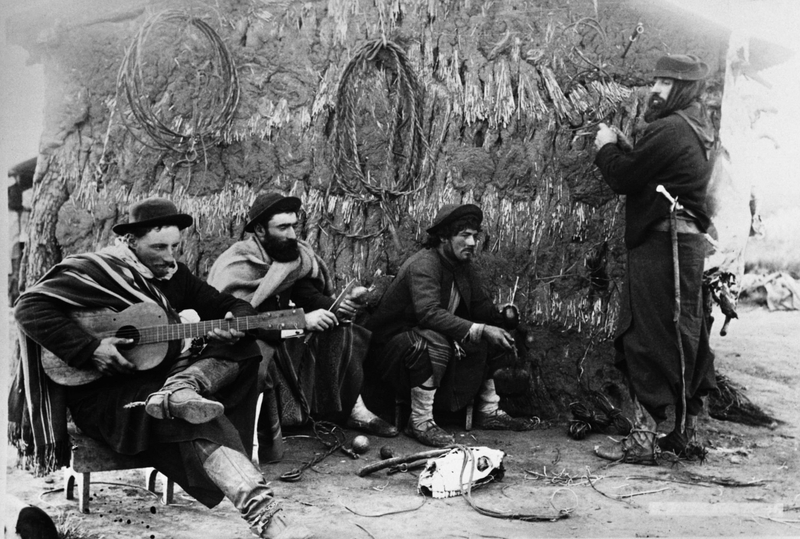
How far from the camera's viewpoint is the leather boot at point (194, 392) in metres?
5.34

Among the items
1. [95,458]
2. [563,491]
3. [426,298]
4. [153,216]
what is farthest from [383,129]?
[95,458]

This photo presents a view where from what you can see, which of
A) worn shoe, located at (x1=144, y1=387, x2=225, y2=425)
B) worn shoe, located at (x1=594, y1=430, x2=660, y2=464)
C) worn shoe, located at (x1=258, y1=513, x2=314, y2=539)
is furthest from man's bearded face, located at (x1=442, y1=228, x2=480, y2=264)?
worn shoe, located at (x1=258, y1=513, x2=314, y2=539)

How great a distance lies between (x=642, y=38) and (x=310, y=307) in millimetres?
2764

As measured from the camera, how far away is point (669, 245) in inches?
241

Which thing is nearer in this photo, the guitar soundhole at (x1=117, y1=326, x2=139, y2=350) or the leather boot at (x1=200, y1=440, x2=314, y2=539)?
the leather boot at (x1=200, y1=440, x2=314, y2=539)

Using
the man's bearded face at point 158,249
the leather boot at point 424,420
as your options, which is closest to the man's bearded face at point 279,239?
the man's bearded face at point 158,249

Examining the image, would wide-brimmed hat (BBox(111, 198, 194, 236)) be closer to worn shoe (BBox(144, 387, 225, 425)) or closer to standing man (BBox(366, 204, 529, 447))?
worn shoe (BBox(144, 387, 225, 425))

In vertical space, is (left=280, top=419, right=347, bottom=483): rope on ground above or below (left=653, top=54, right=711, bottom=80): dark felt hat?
below

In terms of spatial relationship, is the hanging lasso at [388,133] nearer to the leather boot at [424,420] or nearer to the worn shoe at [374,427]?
the leather boot at [424,420]

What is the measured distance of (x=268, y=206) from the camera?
19.7 ft

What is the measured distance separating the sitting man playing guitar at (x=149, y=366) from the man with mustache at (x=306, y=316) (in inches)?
7.4

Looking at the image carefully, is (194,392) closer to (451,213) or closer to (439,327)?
(439,327)

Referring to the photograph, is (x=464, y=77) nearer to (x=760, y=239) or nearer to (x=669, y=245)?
(x=669, y=245)

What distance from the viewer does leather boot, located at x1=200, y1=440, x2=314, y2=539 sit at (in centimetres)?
529
